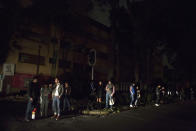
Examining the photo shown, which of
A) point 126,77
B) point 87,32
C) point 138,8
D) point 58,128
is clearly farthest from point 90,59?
point 126,77

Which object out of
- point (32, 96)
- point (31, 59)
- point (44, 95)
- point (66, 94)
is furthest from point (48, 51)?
point (32, 96)

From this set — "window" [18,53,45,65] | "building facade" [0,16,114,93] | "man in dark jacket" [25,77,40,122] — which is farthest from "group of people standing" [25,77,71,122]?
"window" [18,53,45,65]

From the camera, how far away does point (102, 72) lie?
40250 millimetres

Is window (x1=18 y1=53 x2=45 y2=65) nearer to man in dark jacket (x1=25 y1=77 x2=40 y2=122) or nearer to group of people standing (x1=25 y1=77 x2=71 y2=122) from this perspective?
group of people standing (x1=25 y1=77 x2=71 y2=122)

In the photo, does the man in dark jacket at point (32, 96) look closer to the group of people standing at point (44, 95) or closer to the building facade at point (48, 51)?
the group of people standing at point (44, 95)

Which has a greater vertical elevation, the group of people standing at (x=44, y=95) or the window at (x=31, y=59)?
the window at (x=31, y=59)

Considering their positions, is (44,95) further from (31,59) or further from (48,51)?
(48,51)

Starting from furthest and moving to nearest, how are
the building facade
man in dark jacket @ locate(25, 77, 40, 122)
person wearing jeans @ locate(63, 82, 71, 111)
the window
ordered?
1. the window
2. the building facade
3. person wearing jeans @ locate(63, 82, 71, 111)
4. man in dark jacket @ locate(25, 77, 40, 122)

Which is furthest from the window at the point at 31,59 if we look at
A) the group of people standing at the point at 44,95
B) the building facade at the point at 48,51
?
the group of people standing at the point at 44,95

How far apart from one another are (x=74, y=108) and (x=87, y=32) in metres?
25.0

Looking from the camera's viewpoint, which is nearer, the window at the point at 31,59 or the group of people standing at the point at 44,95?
the group of people standing at the point at 44,95

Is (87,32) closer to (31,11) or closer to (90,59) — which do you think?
(31,11)

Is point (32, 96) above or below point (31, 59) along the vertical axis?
below

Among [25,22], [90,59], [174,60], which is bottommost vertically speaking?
[90,59]
